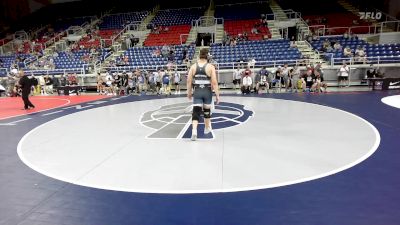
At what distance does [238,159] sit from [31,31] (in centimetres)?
3353

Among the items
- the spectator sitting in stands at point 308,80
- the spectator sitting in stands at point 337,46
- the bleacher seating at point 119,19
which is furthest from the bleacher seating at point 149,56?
the spectator sitting in stands at point 337,46

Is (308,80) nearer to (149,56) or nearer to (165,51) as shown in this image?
(165,51)

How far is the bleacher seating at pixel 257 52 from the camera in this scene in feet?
61.8

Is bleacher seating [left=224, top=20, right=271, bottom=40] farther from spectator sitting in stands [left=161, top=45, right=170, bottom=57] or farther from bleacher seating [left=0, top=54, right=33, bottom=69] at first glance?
bleacher seating [left=0, top=54, right=33, bottom=69]

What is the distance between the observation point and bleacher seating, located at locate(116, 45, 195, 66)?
815 inches

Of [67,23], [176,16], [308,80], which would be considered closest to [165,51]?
[176,16]

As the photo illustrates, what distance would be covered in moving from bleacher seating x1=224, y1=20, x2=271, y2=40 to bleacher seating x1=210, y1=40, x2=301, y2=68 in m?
2.67

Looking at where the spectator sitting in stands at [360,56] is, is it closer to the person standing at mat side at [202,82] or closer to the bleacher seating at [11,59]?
Result: the person standing at mat side at [202,82]

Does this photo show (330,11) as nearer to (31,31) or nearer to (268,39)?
(268,39)

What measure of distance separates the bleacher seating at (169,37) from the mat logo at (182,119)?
15.3 m

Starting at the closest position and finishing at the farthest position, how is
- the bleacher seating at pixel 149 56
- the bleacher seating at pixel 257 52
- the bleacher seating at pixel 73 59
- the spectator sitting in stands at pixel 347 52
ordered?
the spectator sitting in stands at pixel 347 52
the bleacher seating at pixel 257 52
the bleacher seating at pixel 149 56
the bleacher seating at pixel 73 59

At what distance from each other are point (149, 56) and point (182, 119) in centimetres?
1452

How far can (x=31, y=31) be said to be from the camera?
31453 mm

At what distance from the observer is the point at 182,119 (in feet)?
27.1
